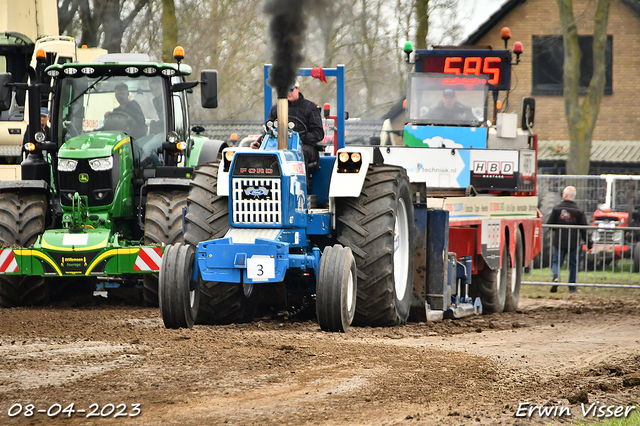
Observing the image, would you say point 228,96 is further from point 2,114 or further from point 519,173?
point 519,173

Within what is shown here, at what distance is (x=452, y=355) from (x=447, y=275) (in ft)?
9.54

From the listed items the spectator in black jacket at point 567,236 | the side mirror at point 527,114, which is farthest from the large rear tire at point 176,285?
the spectator in black jacket at point 567,236

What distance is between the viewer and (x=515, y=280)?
46.2 feet

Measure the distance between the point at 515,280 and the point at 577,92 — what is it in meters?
12.2

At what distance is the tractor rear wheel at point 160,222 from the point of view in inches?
436

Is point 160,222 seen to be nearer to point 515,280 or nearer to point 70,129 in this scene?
point 70,129

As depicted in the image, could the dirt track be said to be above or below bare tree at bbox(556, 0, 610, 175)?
below

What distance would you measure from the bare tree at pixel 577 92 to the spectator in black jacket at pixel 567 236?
258 inches

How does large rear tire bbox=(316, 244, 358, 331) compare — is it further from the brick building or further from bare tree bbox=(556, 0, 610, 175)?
the brick building

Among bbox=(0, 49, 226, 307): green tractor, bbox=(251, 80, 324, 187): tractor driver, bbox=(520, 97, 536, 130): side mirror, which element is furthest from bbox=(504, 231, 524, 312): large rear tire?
bbox=(251, 80, 324, 187): tractor driver

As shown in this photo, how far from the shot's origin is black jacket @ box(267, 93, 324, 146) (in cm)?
948

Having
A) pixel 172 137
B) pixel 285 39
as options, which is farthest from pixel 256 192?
pixel 172 137

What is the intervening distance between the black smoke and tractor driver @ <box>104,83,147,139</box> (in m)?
3.30

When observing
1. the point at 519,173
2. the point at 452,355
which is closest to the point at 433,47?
Result: the point at 519,173
